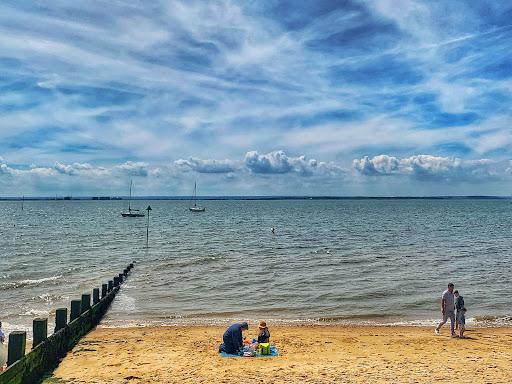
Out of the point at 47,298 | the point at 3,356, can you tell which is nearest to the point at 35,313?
the point at 47,298

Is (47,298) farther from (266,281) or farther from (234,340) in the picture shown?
(234,340)

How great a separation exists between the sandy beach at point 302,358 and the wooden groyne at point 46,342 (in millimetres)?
388

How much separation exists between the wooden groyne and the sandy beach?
39 cm

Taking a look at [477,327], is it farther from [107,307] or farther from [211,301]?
[107,307]

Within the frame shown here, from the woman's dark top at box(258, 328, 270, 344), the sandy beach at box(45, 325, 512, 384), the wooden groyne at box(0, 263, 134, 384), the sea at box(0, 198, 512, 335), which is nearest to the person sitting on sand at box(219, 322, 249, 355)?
the sandy beach at box(45, 325, 512, 384)

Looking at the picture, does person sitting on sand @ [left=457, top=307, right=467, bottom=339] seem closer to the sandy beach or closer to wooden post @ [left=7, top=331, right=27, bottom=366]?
the sandy beach

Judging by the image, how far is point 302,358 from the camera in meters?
14.8

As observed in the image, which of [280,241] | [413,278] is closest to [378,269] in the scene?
[413,278]

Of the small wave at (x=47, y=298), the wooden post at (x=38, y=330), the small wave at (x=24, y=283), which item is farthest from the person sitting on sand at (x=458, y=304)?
the small wave at (x=24, y=283)

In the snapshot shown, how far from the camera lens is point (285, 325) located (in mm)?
20766

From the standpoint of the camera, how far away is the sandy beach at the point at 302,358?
42.2 ft

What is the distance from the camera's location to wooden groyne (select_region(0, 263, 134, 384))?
11039mm

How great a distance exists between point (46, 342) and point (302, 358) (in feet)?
24.1

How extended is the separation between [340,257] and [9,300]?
24.6 m
